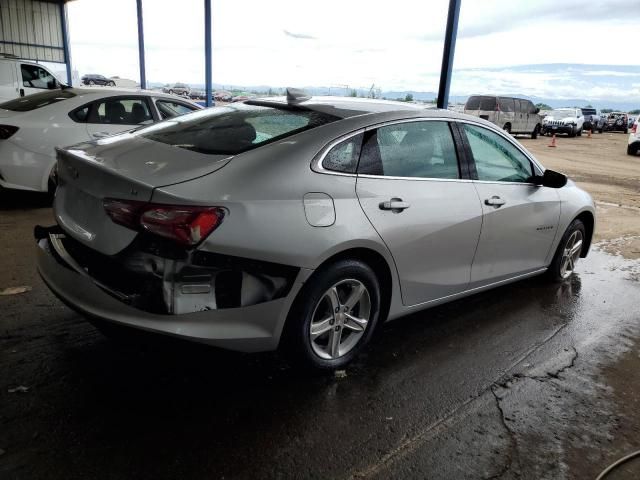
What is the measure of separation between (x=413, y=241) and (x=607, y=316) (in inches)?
86.6

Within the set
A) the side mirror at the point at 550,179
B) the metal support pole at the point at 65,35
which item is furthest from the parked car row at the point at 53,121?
the metal support pole at the point at 65,35

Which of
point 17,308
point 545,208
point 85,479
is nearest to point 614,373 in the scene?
point 545,208

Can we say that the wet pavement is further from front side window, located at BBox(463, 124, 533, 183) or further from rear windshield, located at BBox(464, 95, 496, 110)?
rear windshield, located at BBox(464, 95, 496, 110)

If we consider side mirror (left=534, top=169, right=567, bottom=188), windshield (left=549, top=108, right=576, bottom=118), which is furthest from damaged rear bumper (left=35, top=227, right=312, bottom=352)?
windshield (left=549, top=108, right=576, bottom=118)

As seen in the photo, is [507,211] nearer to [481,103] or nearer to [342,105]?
[342,105]

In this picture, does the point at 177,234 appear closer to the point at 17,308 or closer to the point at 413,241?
the point at 413,241

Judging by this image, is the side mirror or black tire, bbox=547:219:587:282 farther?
black tire, bbox=547:219:587:282

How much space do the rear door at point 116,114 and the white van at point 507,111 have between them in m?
18.5

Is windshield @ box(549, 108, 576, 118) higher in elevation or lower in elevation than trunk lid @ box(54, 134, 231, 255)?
lower

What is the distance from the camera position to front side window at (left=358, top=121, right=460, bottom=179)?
3.08 m

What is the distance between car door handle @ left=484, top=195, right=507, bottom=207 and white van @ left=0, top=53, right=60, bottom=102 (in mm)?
13087

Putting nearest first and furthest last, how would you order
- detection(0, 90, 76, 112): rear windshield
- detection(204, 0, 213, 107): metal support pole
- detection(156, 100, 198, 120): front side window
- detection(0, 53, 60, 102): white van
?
detection(0, 90, 76, 112): rear windshield
detection(156, 100, 198, 120): front side window
detection(0, 53, 60, 102): white van
detection(204, 0, 213, 107): metal support pole

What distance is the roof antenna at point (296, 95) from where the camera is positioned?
3520 millimetres

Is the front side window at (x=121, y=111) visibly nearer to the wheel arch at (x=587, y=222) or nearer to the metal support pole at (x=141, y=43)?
the wheel arch at (x=587, y=222)
